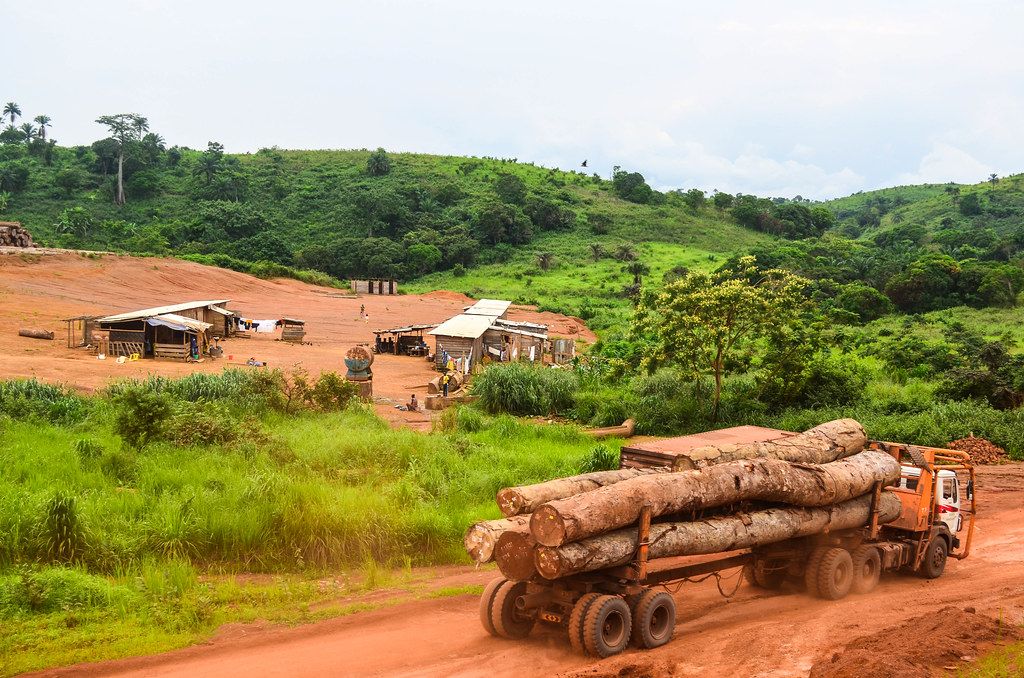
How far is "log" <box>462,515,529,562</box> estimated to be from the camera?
877 centimetres

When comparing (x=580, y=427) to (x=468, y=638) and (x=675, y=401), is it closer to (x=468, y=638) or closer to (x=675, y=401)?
(x=675, y=401)

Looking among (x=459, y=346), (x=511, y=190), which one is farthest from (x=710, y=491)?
(x=511, y=190)

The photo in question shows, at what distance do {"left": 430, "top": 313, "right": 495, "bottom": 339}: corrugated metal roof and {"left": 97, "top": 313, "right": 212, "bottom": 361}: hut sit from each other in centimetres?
949

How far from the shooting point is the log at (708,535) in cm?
795

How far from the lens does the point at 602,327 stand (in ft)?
169

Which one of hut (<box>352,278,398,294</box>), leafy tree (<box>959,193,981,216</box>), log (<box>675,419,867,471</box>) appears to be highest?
leafy tree (<box>959,193,981,216</box>)

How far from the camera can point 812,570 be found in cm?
1024

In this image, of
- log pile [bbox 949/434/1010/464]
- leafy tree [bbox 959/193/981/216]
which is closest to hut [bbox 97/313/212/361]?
log pile [bbox 949/434/1010/464]

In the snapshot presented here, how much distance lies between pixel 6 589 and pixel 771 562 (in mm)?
8790

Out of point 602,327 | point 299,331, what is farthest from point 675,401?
point 602,327

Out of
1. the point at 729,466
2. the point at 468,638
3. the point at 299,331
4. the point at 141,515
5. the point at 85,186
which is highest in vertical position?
the point at 85,186

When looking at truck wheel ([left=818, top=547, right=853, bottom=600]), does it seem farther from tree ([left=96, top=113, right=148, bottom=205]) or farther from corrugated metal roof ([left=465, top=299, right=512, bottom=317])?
tree ([left=96, top=113, right=148, bottom=205])

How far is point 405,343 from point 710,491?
32134mm

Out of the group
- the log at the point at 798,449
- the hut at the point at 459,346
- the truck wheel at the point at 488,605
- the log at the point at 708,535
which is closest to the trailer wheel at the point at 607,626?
the log at the point at 708,535
